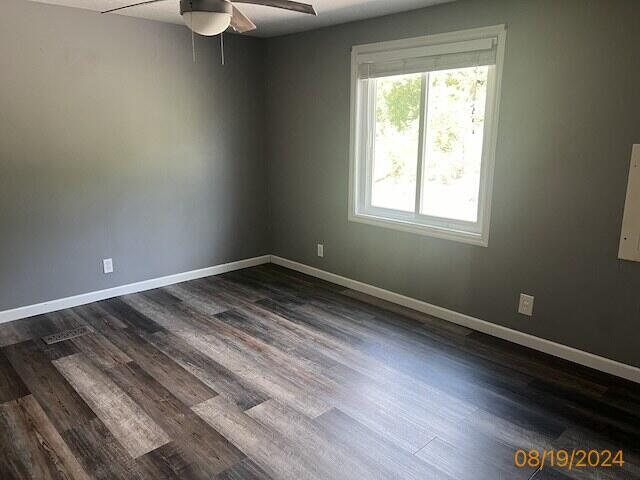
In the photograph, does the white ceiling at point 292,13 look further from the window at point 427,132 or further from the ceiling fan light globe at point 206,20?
the ceiling fan light globe at point 206,20

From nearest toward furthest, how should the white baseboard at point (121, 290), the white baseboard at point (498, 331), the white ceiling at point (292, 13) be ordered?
the white baseboard at point (498, 331) → the white ceiling at point (292, 13) → the white baseboard at point (121, 290)

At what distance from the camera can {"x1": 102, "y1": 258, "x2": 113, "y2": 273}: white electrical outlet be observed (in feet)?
13.2

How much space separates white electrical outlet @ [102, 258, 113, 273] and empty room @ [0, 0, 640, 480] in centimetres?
4

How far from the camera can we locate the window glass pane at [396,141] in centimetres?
369

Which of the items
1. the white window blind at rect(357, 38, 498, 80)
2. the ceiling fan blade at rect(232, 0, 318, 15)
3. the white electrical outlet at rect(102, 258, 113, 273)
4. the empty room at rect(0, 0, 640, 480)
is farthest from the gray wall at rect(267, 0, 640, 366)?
the white electrical outlet at rect(102, 258, 113, 273)

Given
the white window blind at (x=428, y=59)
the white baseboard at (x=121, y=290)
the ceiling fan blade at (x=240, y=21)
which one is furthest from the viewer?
the white baseboard at (x=121, y=290)

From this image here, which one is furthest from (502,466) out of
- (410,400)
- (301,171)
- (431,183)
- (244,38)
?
(244,38)

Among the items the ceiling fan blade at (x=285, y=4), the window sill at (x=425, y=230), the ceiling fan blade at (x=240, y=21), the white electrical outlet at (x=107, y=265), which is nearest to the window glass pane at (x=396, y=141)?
the window sill at (x=425, y=230)

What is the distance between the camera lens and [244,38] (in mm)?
4562

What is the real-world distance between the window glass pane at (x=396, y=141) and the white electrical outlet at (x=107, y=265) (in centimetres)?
236

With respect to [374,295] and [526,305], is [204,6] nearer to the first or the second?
[526,305]

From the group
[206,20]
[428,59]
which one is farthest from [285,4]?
[428,59]

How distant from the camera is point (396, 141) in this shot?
3.85 meters

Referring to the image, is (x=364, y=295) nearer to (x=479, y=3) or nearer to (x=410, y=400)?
(x=410, y=400)
